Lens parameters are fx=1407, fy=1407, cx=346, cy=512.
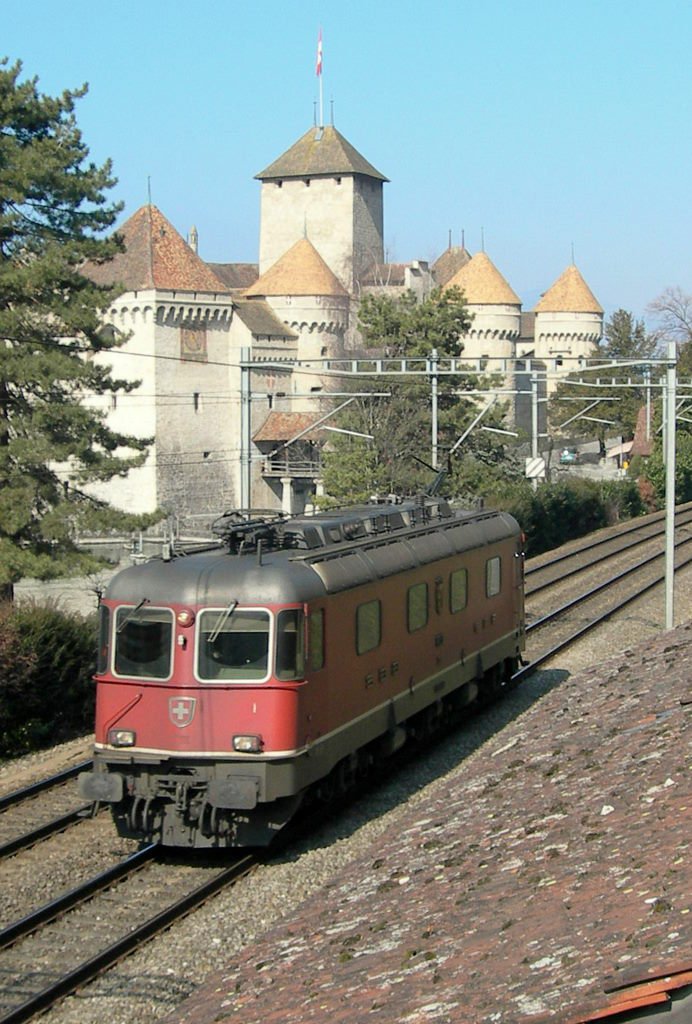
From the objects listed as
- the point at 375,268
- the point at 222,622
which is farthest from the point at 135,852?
the point at 375,268

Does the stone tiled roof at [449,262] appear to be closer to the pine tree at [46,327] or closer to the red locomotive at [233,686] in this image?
the pine tree at [46,327]

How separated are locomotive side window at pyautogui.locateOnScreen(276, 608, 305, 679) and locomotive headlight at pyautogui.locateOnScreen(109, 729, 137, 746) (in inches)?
59.3

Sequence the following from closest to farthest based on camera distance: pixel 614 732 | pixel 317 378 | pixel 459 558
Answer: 1. pixel 614 732
2. pixel 459 558
3. pixel 317 378

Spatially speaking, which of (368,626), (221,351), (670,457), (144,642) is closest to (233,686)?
(144,642)

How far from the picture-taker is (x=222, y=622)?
12.9m

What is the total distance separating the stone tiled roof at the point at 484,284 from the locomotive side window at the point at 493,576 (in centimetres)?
7558

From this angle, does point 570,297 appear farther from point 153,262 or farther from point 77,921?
point 77,921

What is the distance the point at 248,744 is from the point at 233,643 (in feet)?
3.05

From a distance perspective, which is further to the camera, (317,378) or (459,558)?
(317,378)

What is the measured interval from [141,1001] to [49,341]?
21182mm

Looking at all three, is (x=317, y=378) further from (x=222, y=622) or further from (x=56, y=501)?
(x=222, y=622)

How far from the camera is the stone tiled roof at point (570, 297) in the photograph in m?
105

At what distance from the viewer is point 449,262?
11256 centimetres

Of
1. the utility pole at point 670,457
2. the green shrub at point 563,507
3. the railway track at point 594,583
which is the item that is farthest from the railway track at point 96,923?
the green shrub at point 563,507
